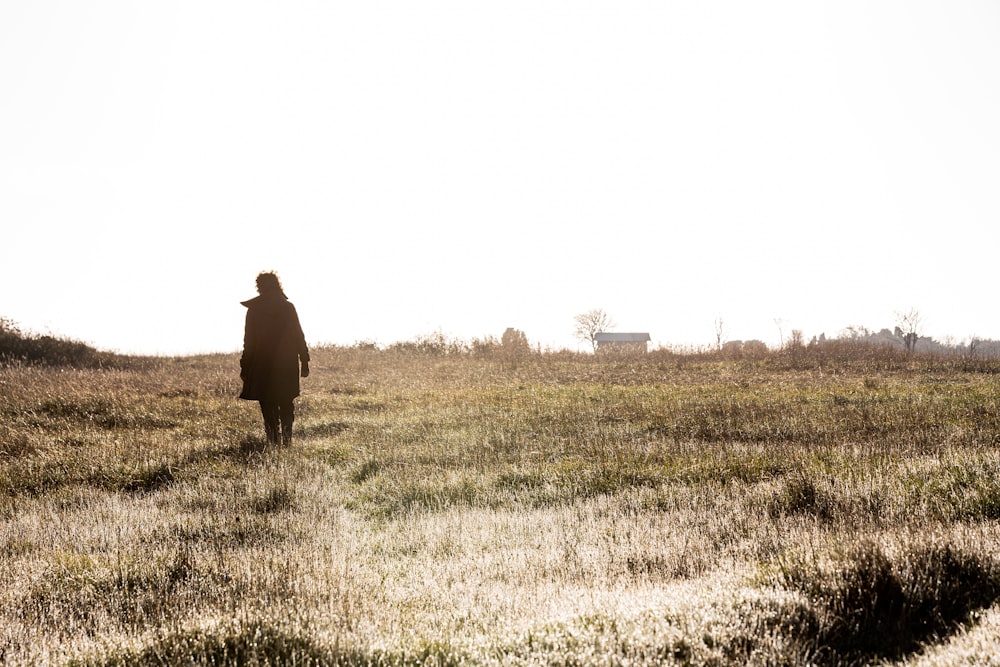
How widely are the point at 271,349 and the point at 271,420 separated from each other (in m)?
1.17

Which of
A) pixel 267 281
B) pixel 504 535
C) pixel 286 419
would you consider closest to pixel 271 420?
pixel 286 419

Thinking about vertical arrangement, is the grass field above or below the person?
below

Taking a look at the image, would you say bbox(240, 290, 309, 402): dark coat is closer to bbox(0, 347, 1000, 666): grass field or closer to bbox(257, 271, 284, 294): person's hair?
bbox(257, 271, 284, 294): person's hair

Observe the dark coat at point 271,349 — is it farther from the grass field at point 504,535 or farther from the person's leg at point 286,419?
the grass field at point 504,535

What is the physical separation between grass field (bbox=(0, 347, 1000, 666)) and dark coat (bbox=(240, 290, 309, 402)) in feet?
3.29

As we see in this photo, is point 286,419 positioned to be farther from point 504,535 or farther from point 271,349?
point 504,535

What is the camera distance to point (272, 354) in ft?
32.9

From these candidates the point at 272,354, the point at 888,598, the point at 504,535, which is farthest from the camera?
the point at 272,354

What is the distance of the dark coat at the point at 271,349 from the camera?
9.96 meters

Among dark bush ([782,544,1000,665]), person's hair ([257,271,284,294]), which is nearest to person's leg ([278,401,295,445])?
person's hair ([257,271,284,294])

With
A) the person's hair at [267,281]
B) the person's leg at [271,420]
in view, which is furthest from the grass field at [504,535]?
the person's hair at [267,281]

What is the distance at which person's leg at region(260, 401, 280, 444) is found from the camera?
10148 millimetres

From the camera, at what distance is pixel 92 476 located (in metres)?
8.17

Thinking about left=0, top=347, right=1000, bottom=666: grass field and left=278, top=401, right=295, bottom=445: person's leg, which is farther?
left=278, top=401, right=295, bottom=445: person's leg
